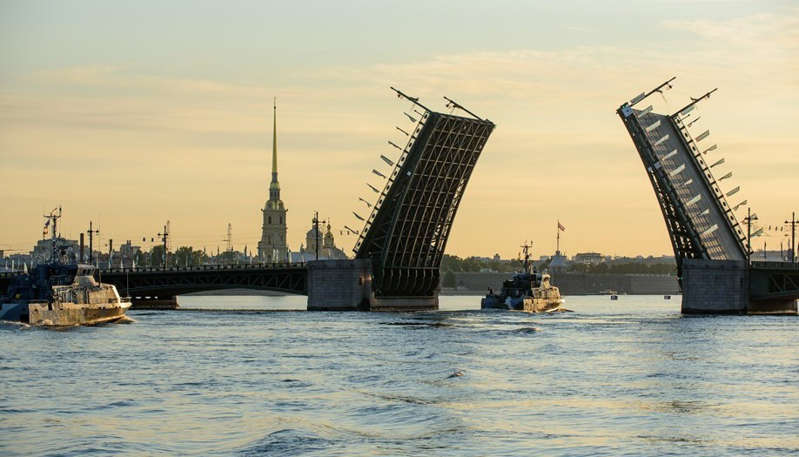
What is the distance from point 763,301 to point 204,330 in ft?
128

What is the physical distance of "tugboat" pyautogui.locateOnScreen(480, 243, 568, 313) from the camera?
337ft

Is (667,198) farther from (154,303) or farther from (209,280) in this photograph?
(154,303)

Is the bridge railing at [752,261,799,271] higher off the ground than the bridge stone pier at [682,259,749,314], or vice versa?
the bridge railing at [752,261,799,271]

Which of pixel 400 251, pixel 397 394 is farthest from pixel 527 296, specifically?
pixel 397 394

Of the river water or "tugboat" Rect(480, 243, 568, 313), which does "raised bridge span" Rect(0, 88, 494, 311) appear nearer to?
"tugboat" Rect(480, 243, 568, 313)

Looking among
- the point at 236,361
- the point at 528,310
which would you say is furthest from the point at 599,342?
the point at 528,310

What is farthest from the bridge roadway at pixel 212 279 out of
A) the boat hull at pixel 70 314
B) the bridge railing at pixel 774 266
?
the bridge railing at pixel 774 266

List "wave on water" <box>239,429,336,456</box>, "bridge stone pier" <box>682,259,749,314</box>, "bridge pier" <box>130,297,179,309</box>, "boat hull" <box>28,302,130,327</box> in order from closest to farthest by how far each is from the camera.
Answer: "wave on water" <box>239,429,336,456</box>, "boat hull" <box>28,302,130,327</box>, "bridge stone pier" <box>682,259,749,314</box>, "bridge pier" <box>130,297,179,309</box>

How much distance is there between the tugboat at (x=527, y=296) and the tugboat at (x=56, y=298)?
33751 millimetres

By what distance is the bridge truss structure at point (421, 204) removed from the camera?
81875 millimetres

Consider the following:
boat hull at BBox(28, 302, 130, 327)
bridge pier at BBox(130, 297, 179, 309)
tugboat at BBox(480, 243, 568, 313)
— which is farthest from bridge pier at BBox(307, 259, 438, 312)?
bridge pier at BBox(130, 297, 179, 309)

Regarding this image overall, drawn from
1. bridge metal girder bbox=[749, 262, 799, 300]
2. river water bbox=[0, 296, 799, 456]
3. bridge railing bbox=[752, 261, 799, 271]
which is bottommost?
river water bbox=[0, 296, 799, 456]

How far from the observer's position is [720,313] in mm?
89750

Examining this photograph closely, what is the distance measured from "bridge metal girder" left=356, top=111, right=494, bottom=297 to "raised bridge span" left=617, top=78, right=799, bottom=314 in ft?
32.1
